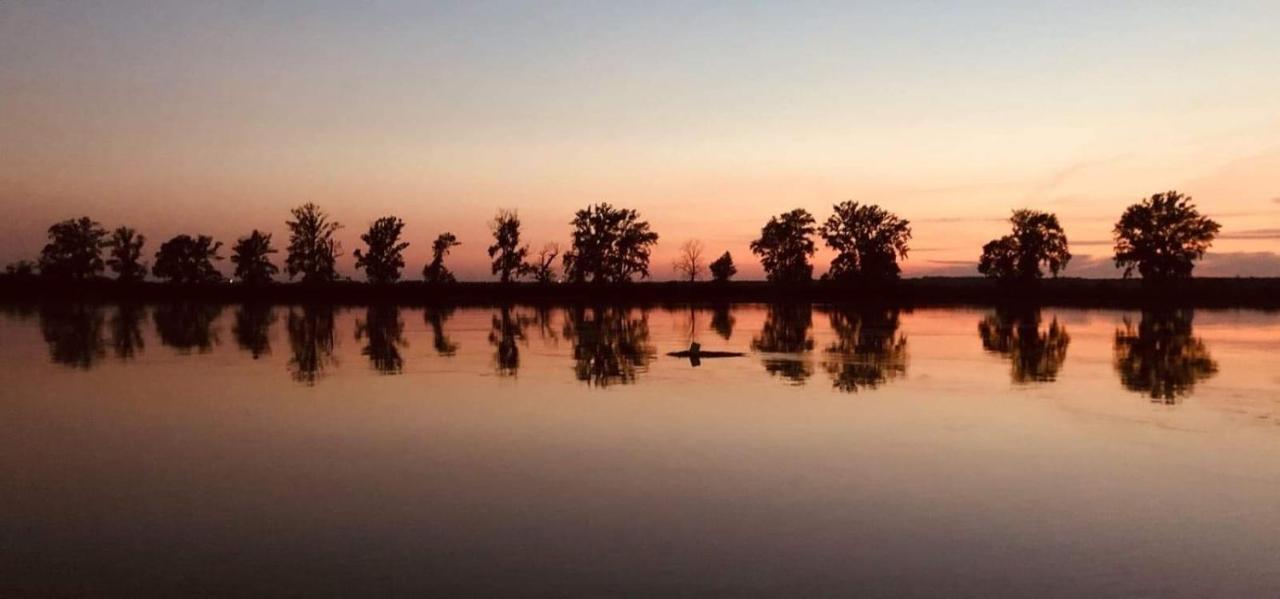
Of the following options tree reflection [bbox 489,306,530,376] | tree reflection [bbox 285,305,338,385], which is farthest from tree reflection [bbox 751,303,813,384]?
tree reflection [bbox 285,305,338,385]

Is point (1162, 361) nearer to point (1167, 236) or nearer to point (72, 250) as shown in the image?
point (1167, 236)

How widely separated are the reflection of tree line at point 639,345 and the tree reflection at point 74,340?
0.04 meters

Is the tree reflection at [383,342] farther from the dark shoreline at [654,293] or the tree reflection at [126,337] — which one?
the dark shoreline at [654,293]

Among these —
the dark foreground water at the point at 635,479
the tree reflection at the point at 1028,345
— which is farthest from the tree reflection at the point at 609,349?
the tree reflection at the point at 1028,345

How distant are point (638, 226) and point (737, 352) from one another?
9563 cm

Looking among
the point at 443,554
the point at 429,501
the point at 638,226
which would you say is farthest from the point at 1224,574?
the point at 638,226

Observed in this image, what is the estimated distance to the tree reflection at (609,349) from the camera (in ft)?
101

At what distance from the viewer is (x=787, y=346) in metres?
43.1

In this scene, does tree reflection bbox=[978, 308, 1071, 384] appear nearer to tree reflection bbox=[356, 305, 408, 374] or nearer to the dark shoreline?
tree reflection bbox=[356, 305, 408, 374]

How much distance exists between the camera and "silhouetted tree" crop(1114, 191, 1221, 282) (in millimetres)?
110625

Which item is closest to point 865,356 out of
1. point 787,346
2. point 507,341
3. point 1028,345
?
point 787,346

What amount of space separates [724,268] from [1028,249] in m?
42.6

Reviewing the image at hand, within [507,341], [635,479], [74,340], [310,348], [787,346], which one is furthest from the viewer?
[507,341]

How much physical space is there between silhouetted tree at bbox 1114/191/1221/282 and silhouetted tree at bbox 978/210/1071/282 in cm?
1156
